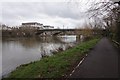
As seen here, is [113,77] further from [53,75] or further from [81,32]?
[81,32]

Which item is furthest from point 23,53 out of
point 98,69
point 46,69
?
point 98,69

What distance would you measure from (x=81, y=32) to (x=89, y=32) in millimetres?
3368

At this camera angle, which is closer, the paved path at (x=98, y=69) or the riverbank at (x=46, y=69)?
the paved path at (x=98, y=69)

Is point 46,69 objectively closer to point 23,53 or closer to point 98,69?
point 98,69

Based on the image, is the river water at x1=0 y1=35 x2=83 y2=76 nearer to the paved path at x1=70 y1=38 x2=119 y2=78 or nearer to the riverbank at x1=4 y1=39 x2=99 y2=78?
the riverbank at x1=4 y1=39 x2=99 y2=78

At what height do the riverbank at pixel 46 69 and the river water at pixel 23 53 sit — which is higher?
the riverbank at pixel 46 69

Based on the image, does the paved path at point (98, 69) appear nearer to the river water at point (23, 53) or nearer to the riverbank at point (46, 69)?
the riverbank at point (46, 69)

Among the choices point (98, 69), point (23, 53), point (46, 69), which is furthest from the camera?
point (23, 53)

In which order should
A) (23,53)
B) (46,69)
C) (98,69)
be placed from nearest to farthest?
(98,69) → (46,69) → (23,53)

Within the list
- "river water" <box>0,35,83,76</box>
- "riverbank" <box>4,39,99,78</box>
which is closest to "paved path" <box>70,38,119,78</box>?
"riverbank" <box>4,39,99,78</box>

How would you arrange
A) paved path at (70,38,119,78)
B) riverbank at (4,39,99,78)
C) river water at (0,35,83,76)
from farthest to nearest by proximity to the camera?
river water at (0,35,83,76)
riverbank at (4,39,99,78)
paved path at (70,38,119,78)

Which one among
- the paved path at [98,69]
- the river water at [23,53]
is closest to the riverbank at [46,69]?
the paved path at [98,69]

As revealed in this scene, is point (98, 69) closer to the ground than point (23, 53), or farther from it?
farther from it

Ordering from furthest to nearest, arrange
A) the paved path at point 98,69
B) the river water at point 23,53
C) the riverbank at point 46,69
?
1. the river water at point 23,53
2. the riverbank at point 46,69
3. the paved path at point 98,69
